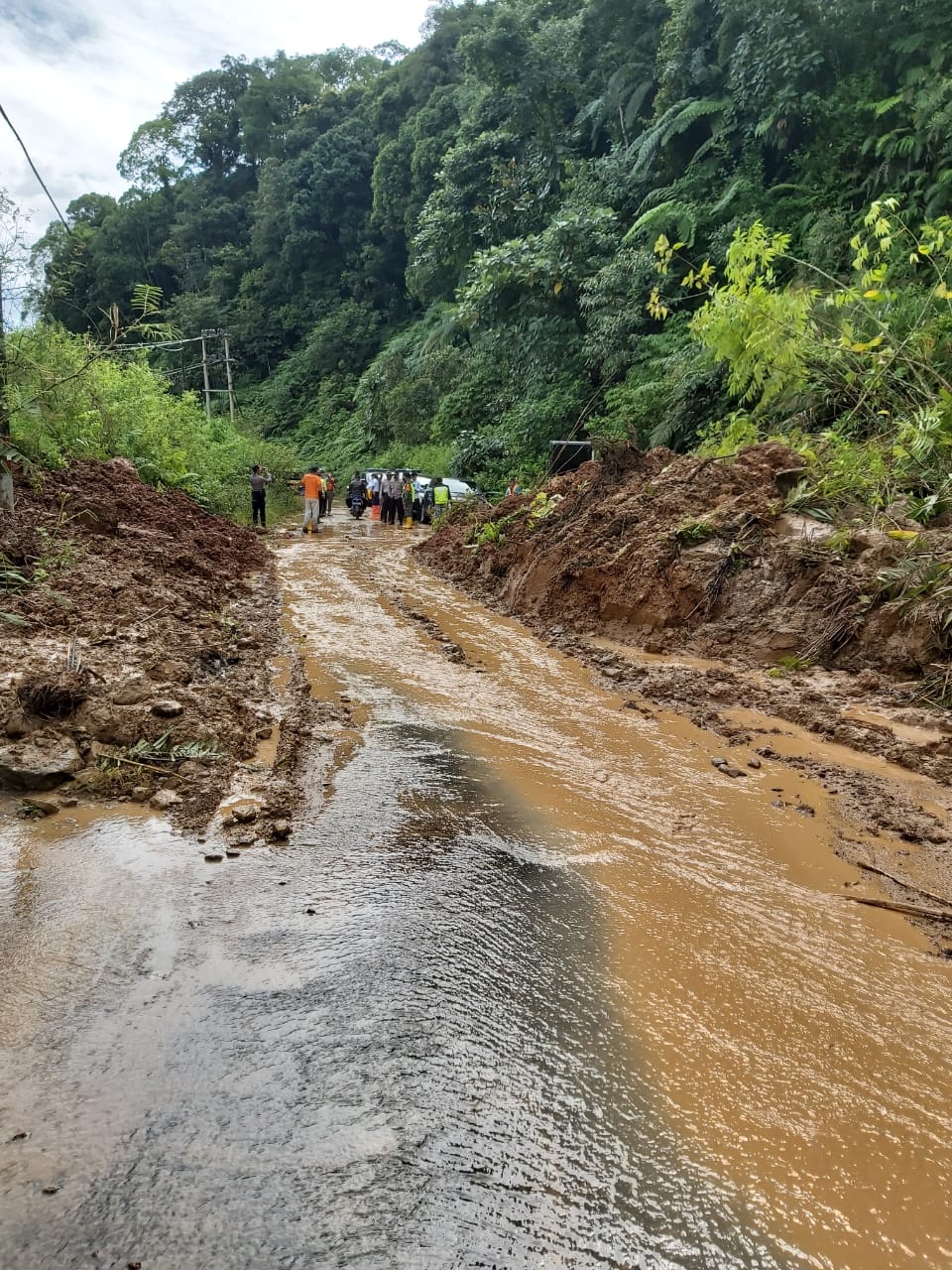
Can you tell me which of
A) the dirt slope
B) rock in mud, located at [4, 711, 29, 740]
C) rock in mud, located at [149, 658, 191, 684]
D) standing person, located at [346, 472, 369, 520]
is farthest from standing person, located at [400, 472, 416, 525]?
rock in mud, located at [4, 711, 29, 740]

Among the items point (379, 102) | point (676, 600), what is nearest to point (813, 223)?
point (676, 600)

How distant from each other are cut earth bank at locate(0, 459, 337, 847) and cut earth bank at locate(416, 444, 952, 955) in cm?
288

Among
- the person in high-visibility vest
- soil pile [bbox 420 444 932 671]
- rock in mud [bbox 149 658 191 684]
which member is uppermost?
the person in high-visibility vest

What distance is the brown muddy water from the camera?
1862mm

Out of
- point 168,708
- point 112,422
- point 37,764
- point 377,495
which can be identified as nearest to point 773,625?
point 168,708

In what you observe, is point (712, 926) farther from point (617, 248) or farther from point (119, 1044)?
point (617, 248)

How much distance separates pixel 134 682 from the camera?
192 inches

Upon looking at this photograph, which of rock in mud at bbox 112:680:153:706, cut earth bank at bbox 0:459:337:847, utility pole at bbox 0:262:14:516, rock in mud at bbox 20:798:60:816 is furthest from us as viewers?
utility pole at bbox 0:262:14:516

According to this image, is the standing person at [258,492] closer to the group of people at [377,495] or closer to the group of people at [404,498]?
the group of people at [377,495]

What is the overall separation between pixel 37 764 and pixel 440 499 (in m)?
15.5

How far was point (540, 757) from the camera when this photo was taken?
4977 millimetres

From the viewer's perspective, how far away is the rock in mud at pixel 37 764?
154 inches

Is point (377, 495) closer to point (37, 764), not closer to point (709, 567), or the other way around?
point (709, 567)

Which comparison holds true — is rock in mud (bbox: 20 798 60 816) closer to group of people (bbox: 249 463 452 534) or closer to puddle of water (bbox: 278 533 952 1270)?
puddle of water (bbox: 278 533 952 1270)
